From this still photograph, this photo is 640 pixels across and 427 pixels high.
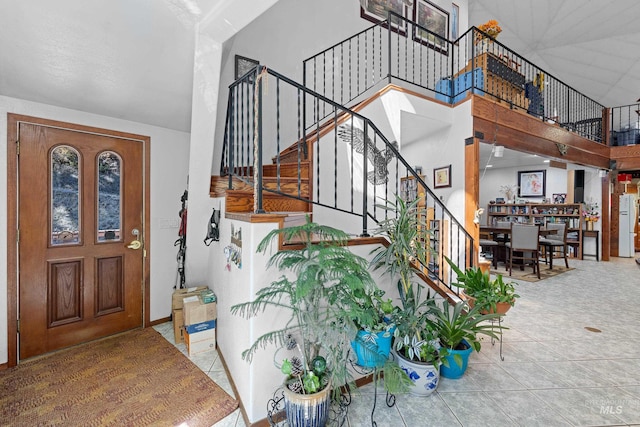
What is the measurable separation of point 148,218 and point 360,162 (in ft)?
8.08

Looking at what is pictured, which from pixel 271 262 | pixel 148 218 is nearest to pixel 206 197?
pixel 148 218

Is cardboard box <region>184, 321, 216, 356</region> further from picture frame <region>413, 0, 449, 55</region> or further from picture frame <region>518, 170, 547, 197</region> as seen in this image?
picture frame <region>518, 170, 547, 197</region>

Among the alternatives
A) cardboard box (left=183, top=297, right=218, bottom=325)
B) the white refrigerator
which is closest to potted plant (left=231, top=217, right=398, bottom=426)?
cardboard box (left=183, top=297, right=218, bottom=325)

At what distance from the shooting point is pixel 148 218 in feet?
9.95

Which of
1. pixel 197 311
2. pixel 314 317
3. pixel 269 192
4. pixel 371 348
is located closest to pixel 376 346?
pixel 371 348

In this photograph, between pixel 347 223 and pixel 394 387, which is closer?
pixel 394 387

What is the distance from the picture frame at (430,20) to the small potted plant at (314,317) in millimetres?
5545

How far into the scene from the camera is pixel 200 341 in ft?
8.45

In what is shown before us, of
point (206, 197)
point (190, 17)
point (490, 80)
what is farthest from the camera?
point (490, 80)

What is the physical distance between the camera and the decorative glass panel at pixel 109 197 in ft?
9.14

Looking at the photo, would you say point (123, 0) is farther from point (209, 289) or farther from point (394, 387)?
point (394, 387)

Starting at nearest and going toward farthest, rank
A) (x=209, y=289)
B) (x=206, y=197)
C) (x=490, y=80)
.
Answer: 1. (x=206, y=197)
2. (x=209, y=289)
3. (x=490, y=80)

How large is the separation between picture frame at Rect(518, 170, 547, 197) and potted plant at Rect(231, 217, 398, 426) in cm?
902

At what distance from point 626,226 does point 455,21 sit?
6986 mm
